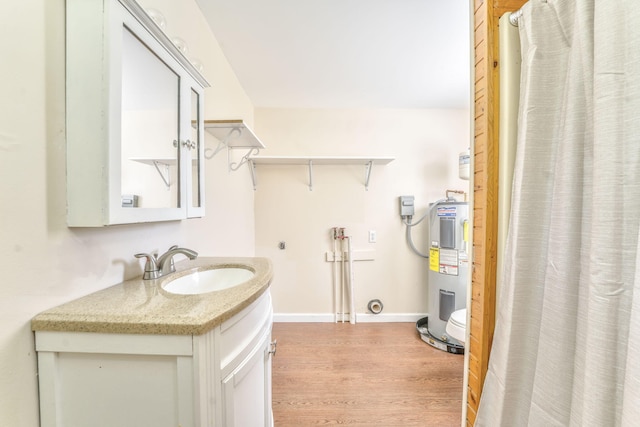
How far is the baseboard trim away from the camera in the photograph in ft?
8.48

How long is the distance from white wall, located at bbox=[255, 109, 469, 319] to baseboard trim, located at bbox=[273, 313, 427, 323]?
1.3 inches

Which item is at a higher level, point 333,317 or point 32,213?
point 32,213

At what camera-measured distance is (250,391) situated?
810 millimetres

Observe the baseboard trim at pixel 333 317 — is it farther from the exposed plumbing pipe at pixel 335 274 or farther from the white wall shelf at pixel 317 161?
the white wall shelf at pixel 317 161

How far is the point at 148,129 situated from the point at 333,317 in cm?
236

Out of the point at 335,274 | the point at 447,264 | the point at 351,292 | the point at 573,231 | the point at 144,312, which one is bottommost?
the point at 351,292

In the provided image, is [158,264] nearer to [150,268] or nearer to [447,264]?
[150,268]

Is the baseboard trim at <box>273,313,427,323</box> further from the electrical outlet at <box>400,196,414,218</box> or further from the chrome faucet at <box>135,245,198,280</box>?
the chrome faucet at <box>135,245,198,280</box>

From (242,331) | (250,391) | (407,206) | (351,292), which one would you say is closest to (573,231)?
(242,331)

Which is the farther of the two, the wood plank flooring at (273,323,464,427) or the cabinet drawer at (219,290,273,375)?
the wood plank flooring at (273,323,464,427)

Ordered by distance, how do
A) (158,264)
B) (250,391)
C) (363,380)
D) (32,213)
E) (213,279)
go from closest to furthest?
(32,213) → (250,391) → (158,264) → (213,279) → (363,380)

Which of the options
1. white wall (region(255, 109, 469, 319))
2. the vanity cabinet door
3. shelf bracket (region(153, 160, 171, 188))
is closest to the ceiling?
white wall (region(255, 109, 469, 319))

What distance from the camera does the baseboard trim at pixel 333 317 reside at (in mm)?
2584

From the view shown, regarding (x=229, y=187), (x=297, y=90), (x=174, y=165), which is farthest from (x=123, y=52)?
(x=297, y=90)
